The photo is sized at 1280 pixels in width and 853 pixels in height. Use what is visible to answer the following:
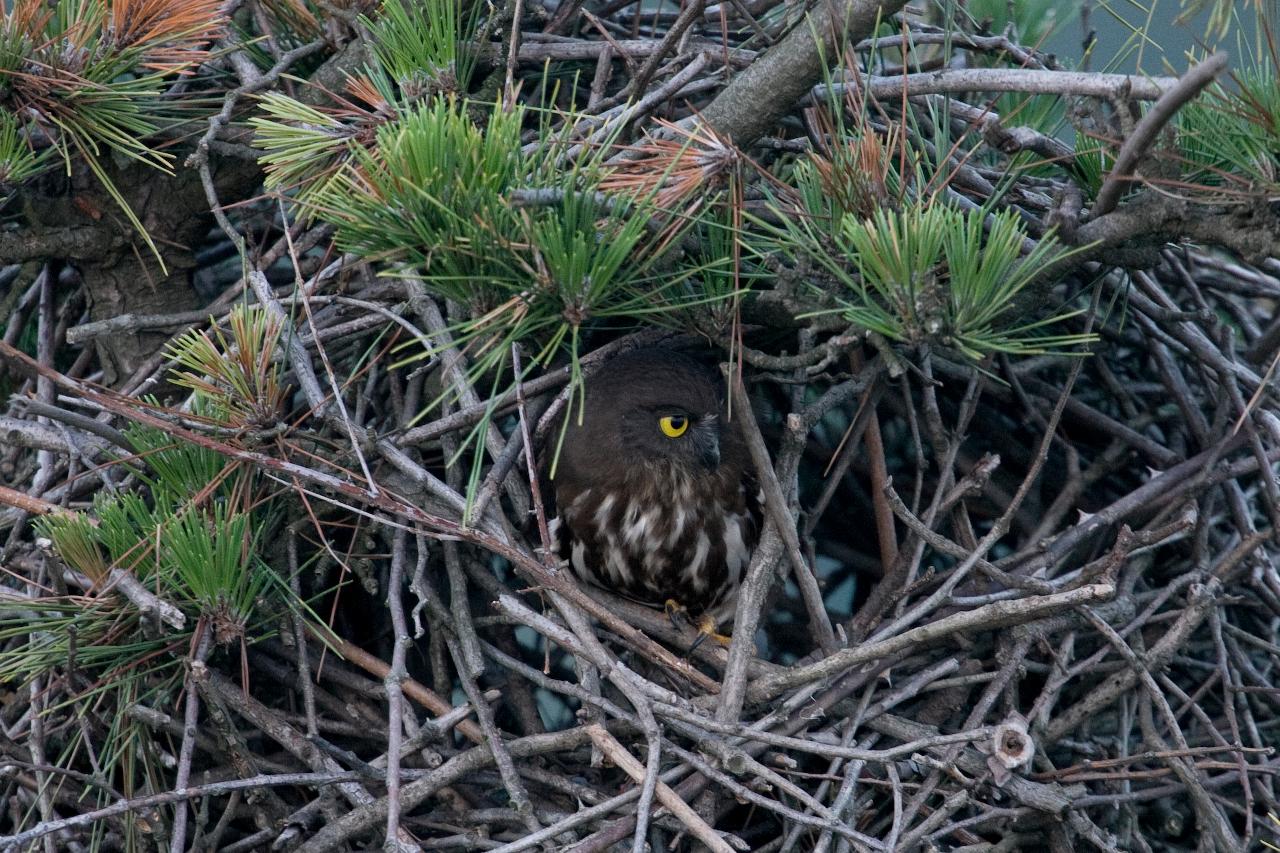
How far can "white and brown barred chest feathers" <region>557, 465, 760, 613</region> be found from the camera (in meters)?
2.69

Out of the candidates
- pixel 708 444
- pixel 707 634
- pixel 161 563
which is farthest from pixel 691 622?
pixel 161 563

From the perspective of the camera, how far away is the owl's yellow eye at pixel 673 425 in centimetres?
263

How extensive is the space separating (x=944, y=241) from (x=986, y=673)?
3.27 ft

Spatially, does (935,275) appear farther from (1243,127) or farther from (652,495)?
(652,495)

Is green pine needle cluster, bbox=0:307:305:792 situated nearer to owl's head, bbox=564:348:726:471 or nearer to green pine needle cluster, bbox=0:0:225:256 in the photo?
green pine needle cluster, bbox=0:0:225:256

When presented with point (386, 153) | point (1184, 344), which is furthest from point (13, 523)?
point (1184, 344)

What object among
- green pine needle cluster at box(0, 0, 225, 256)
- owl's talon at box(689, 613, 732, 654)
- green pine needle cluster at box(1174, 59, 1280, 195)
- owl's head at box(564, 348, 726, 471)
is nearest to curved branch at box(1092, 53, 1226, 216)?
green pine needle cluster at box(1174, 59, 1280, 195)

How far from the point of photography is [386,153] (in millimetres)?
1685

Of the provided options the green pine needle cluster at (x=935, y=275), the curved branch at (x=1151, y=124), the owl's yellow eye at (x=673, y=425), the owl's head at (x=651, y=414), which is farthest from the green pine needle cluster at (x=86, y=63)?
the curved branch at (x=1151, y=124)

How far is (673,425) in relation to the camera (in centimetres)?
265

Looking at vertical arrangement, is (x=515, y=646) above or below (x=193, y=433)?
below

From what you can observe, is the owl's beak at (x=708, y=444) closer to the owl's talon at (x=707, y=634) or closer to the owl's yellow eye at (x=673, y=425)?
the owl's yellow eye at (x=673, y=425)

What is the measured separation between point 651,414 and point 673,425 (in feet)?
0.16

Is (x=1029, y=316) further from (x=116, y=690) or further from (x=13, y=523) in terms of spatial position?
(x=13, y=523)
